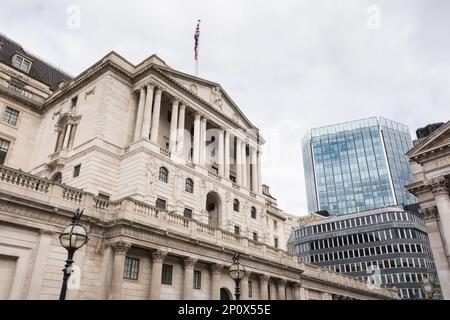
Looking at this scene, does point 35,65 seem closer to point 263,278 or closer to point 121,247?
point 121,247

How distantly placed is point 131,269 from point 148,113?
693 inches

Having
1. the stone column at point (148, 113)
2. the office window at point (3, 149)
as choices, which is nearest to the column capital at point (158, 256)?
the stone column at point (148, 113)

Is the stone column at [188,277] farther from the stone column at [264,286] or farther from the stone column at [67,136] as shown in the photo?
the stone column at [67,136]

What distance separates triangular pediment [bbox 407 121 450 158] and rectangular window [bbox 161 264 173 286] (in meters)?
25.0

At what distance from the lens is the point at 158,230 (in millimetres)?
25000

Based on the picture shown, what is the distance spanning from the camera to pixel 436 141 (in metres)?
32.7

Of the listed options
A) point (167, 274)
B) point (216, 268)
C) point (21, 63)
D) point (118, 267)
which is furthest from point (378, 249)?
point (21, 63)

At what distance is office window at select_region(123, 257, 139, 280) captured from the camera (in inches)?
953

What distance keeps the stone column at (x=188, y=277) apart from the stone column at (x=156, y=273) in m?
2.38

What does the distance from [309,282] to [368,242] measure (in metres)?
47.9

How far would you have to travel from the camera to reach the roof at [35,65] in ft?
154

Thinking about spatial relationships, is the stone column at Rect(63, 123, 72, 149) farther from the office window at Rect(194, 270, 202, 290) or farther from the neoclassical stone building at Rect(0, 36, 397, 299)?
the office window at Rect(194, 270, 202, 290)

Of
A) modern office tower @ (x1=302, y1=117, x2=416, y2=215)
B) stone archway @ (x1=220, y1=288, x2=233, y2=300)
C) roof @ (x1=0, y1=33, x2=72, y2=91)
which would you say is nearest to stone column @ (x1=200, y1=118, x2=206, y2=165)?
stone archway @ (x1=220, y1=288, x2=233, y2=300)

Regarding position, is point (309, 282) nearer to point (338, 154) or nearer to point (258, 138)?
point (258, 138)
